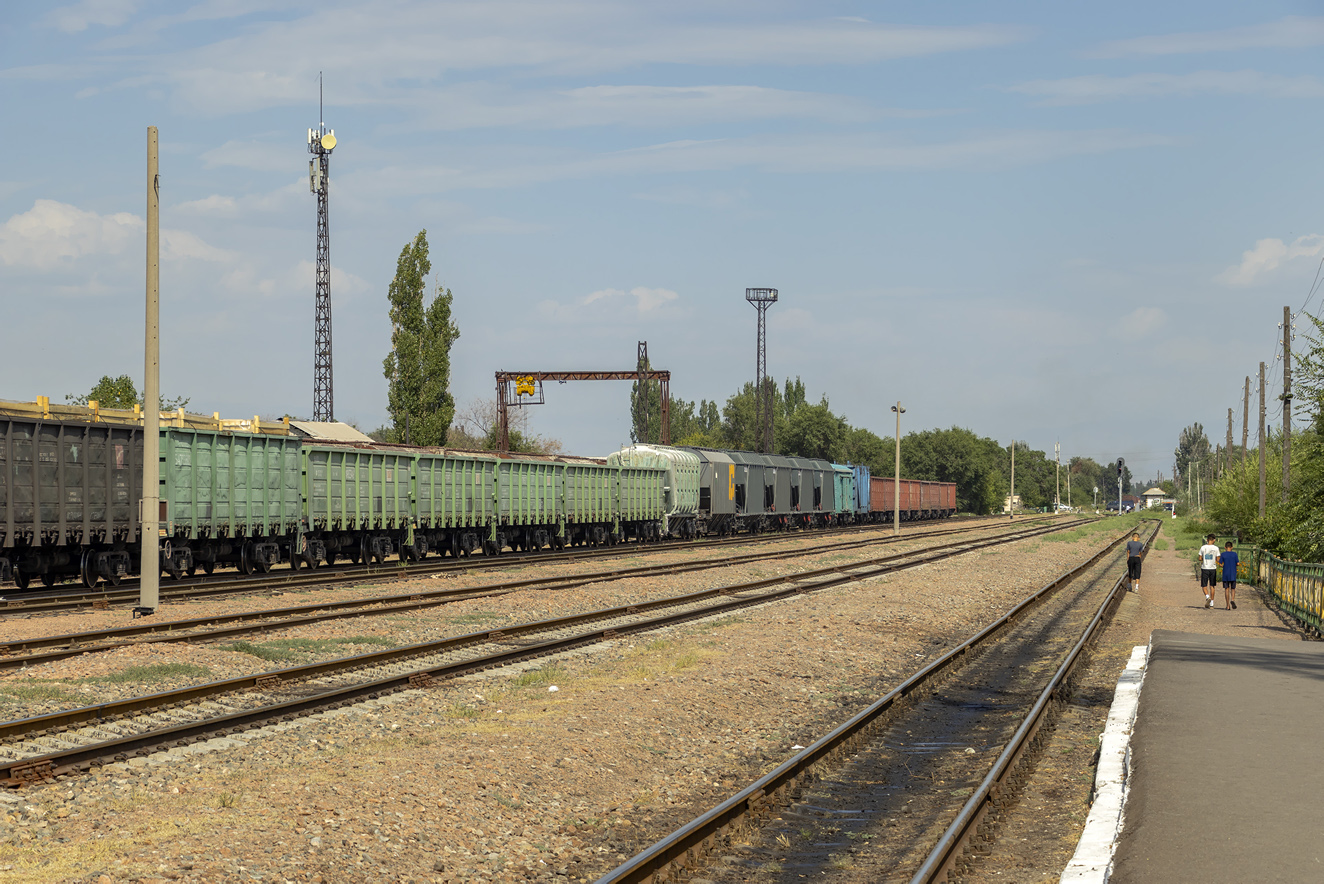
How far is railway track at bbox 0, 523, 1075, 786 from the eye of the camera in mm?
9867

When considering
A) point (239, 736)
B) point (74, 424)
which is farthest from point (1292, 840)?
point (74, 424)

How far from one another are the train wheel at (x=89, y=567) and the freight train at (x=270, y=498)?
0.12 feet

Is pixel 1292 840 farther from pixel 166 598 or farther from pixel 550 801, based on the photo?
pixel 166 598

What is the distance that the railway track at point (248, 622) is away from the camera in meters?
15.3

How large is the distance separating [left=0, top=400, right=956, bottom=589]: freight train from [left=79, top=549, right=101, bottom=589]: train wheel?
0.12ft

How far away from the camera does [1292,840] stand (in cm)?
723

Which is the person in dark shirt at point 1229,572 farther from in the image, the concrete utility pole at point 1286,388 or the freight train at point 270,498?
the freight train at point 270,498

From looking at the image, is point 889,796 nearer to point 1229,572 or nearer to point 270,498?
point 270,498

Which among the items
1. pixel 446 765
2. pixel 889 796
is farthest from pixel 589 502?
pixel 446 765

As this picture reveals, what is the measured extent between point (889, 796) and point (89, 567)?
1959 centimetres

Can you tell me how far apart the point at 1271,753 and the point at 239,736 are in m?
8.95

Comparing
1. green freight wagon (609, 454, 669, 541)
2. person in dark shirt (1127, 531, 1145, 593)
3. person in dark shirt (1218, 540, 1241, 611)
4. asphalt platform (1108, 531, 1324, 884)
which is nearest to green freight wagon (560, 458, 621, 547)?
green freight wagon (609, 454, 669, 541)

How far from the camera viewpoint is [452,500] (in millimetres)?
35562

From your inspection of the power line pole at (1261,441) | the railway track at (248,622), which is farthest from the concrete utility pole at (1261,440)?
the railway track at (248,622)
